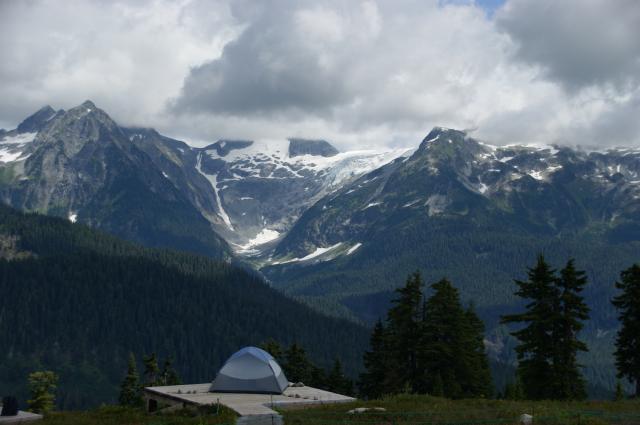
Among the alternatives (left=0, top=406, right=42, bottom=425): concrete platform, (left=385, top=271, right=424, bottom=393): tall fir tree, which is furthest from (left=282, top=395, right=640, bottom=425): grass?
(left=385, top=271, right=424, bottom=393): tall fir tree

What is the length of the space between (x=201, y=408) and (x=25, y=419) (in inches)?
386

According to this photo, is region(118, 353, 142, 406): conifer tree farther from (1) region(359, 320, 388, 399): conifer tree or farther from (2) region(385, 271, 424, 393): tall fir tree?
(2) region(385, 271, 424, 393): tall fir tree

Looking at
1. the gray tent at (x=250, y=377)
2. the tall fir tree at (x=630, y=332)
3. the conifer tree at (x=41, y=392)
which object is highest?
the tall fir tree at (x=630, y=332)

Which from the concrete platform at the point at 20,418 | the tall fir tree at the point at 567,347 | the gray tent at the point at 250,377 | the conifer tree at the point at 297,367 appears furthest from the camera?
the conifer tree at the point at 297,367

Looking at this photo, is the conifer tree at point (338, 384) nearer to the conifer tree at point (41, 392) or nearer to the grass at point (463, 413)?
the conifer tree at point (41, 392)

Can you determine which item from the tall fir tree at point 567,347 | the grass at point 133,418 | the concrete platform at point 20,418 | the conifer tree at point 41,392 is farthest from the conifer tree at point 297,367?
the concrete platform at point 20,418

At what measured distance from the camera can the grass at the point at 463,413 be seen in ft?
109

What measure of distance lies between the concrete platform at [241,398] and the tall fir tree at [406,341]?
52.7ft

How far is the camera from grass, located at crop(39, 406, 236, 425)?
34875 millimetres

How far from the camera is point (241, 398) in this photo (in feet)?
157

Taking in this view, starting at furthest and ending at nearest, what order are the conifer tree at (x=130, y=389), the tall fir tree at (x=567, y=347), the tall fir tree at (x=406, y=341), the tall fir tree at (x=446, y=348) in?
the conifer tree at (x=130, y=389) → the tall fir tree at (x=406, y=341) → the tall fir tree at (x=446, y=348) → the tall fir tree at (x=567, y=347)

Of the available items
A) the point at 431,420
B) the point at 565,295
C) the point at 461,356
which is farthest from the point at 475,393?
the point at 431,420

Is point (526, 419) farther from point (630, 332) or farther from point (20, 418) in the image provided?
point (630, 332)

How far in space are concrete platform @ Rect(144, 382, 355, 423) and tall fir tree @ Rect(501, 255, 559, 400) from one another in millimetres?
17987
